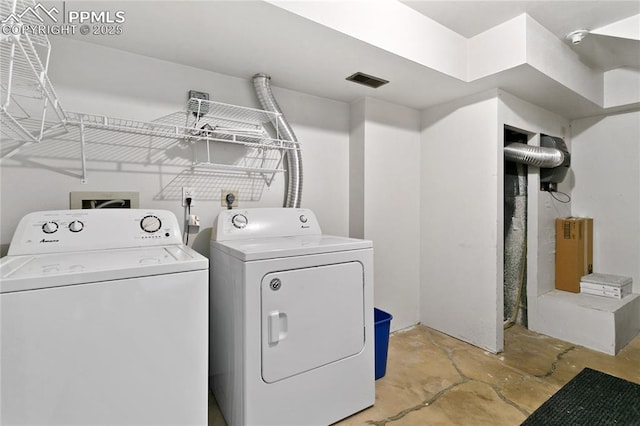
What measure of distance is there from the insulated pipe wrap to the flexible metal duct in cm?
179

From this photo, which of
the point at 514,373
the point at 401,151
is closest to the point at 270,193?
the point at 401,151

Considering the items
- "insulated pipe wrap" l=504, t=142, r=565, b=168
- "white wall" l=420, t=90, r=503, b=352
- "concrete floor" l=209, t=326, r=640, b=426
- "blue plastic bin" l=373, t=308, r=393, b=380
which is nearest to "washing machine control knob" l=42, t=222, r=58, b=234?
"concrete floor" l=209, t=326, r=640, b=426

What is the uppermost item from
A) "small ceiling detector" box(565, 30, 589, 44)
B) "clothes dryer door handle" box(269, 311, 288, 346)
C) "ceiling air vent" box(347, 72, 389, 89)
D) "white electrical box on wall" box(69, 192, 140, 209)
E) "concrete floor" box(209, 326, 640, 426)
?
"small ceiling detector" box(565, 30, 589, 44)

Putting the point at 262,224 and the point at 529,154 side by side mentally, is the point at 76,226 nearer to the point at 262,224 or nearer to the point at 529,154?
the point at 262,224

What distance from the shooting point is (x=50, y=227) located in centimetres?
139

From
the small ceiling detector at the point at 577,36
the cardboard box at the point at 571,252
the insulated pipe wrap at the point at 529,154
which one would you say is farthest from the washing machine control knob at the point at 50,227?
the cardboard box at the point at 571,252

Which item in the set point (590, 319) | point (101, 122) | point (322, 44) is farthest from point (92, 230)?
point (590, 319)

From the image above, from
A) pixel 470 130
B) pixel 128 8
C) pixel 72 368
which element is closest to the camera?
pixel 72 368

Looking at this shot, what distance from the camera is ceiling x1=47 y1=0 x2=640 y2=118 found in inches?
56.9

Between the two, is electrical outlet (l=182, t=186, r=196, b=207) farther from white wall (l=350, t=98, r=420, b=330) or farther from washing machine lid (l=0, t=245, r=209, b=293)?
white wall (l=350, t=98, r=420, b=330)

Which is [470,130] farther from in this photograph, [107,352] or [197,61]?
[107,352]

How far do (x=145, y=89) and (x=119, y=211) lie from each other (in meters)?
0.76

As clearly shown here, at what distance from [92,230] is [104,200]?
0.27m

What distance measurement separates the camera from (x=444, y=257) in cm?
263
